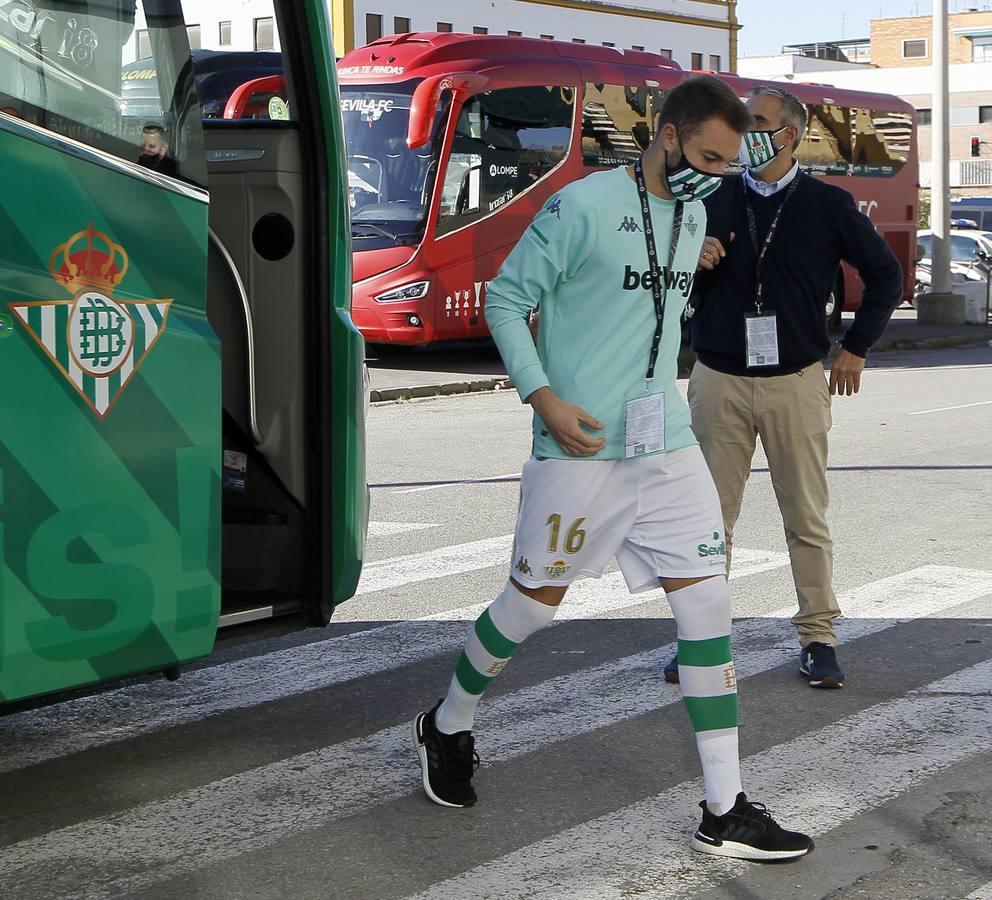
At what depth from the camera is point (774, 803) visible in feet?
14.5

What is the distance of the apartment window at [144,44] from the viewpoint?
157 inches

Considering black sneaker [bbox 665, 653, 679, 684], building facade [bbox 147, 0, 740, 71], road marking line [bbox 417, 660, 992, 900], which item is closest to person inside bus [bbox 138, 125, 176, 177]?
road marking line [bbox 417, 660, 992, 900]

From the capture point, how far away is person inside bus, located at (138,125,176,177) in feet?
12.9

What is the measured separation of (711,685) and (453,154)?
13435 millimetres

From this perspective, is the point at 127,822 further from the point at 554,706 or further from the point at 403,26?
the point at 403,26

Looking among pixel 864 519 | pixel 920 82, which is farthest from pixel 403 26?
pixel 864 519

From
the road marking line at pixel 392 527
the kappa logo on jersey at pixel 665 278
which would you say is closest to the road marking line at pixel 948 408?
the road marking line at pixel 392 527

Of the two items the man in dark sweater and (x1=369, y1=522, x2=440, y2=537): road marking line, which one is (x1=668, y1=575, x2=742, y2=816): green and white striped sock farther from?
(x1=369, y1=522, x2=440, y2=537): road marking line

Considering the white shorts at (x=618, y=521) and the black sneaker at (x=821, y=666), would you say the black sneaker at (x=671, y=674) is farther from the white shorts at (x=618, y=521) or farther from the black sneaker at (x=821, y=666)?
the white shorts at (x=618, y=521)

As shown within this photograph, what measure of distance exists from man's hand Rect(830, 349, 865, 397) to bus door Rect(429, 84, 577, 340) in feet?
37.3

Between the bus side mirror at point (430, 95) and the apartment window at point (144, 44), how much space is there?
12.7 meters

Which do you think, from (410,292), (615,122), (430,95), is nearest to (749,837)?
(410,292)

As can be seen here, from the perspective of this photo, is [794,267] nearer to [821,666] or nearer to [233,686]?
[821,666]

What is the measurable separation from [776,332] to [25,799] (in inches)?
111
